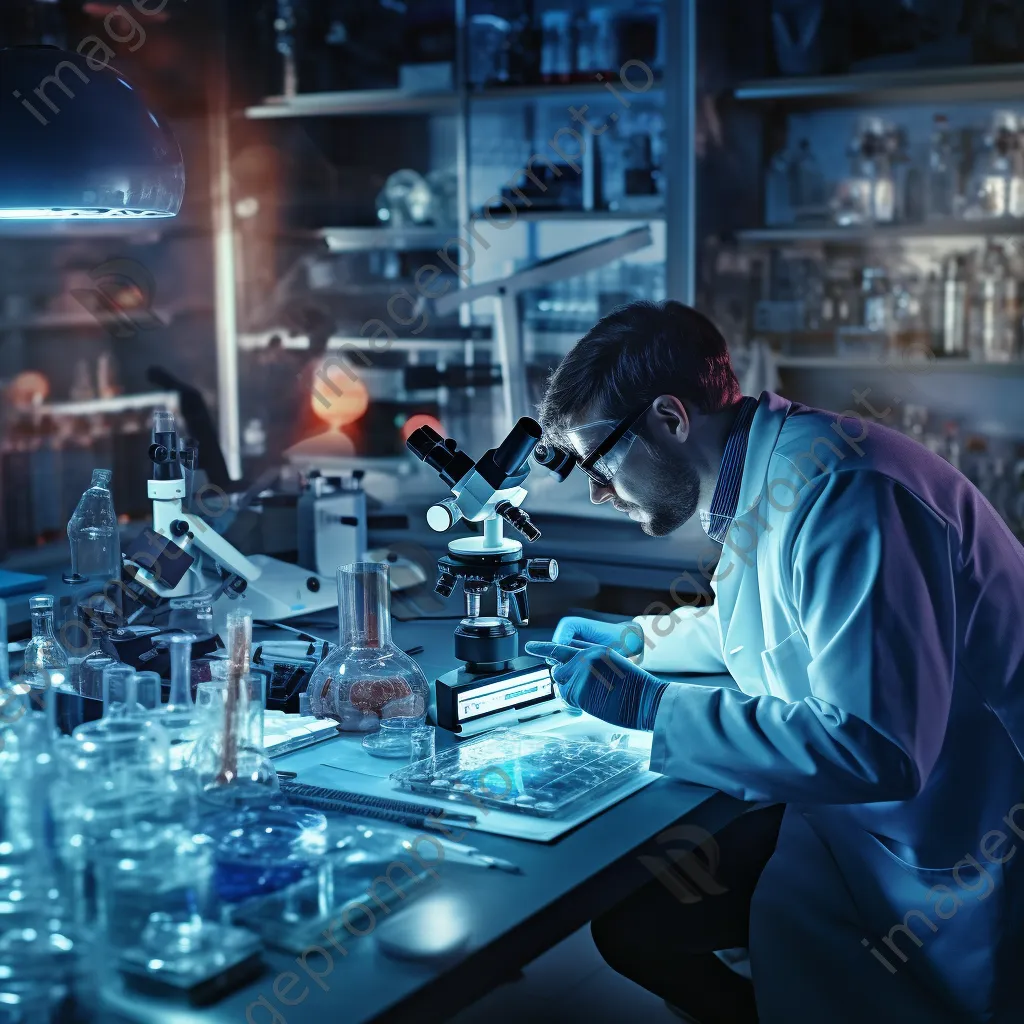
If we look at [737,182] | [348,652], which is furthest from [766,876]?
[737,182]

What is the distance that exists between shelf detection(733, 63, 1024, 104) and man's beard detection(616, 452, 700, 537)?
6.88ft

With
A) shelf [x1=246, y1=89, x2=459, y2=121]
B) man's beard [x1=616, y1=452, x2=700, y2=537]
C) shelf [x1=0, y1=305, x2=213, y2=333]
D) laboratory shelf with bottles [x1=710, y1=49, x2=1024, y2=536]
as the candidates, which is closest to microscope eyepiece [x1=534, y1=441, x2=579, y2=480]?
man's beard [x1=616, y1=452, x2=700, y2=537]

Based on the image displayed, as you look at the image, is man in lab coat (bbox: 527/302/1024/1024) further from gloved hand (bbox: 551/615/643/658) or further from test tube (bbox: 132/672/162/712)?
test tube (bbox: 132/672/162/712)

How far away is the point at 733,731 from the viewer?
1.48 m

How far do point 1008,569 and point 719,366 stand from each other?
1.56 ft

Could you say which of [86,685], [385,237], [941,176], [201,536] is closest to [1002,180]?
[941,176]

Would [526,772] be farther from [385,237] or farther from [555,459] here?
[385,237]

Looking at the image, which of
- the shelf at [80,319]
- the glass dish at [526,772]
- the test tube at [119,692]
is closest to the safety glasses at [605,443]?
the glass dish at [526,772]

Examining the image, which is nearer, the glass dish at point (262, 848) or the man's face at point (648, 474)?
the glass dish at point (262, 848)

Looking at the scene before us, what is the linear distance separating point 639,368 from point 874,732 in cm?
61

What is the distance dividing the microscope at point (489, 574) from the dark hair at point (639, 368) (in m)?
0.11

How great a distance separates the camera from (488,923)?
1158 mm

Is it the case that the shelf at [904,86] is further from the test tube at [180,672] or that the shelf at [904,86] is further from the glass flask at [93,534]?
the test tube at [180,672]

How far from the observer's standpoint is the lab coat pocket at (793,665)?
169 centimetres
